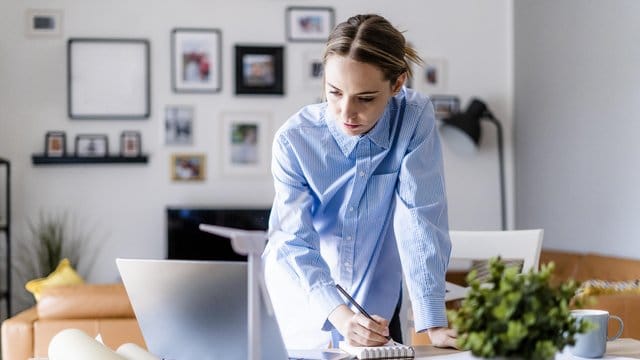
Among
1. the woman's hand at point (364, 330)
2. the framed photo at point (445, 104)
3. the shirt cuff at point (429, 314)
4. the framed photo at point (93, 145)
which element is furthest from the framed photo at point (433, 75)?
the woman's hand at point (364, 330)

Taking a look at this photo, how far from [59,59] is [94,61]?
0.78 ft

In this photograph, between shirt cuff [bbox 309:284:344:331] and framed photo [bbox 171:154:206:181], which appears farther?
framed photo [bbox 171:154:206:181]

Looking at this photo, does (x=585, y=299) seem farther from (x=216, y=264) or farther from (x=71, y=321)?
(x=71, y=321)

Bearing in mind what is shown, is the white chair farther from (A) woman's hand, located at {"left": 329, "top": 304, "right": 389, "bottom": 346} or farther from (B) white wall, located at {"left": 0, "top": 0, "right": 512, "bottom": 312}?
(B) white wall, located at {"left": 0, "top": 0, "right": 512, "bottom": 312}

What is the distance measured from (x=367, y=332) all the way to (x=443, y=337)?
0.18m

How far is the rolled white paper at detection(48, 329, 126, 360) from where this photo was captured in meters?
1.20

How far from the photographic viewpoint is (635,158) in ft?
14.8

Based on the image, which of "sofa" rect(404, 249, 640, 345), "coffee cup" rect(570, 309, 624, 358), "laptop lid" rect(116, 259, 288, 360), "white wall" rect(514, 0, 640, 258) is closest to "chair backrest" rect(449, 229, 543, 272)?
"sofa" rect(404, 249, 640, 345)

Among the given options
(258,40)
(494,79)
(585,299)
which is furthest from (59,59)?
(585,299)

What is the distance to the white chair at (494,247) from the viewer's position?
7.25 ft

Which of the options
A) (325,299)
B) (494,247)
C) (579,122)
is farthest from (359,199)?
(579,122)

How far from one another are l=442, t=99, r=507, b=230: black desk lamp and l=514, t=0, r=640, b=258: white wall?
156mm

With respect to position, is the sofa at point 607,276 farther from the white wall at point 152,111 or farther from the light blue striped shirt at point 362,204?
the white wall at point 152,111

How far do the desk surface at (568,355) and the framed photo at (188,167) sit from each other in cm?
465
